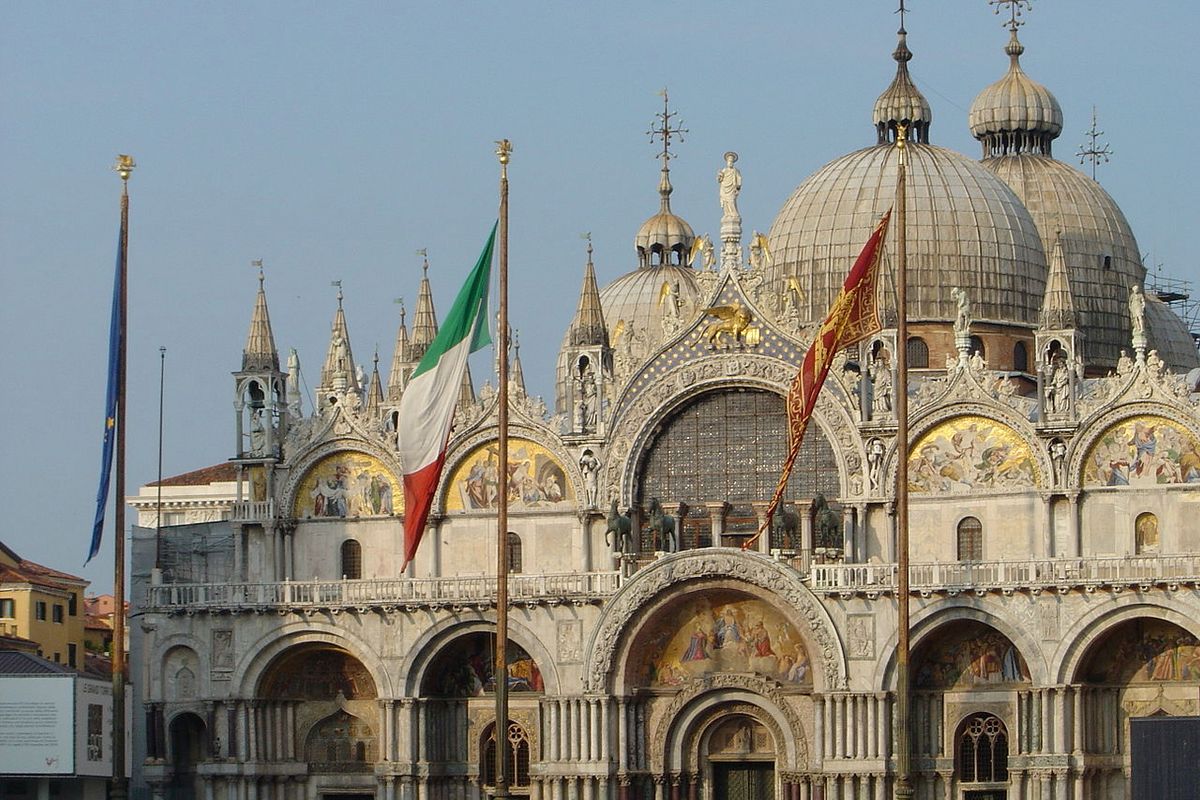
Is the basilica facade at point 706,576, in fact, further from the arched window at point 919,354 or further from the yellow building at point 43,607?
the yellow building at point 43,607

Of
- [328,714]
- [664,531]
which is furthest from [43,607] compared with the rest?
[664,531]

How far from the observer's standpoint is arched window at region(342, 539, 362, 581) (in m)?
90.5

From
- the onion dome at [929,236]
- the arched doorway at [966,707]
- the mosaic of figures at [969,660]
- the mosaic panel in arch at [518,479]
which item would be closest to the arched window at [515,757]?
the mosaic panel in arch at [518,479]

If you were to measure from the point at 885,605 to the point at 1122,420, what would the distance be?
7687 mm

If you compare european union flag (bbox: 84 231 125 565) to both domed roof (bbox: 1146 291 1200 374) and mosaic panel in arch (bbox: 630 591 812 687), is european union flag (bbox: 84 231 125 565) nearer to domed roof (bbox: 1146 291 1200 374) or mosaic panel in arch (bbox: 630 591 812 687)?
mosaic panel in arch (bbox: 630 591 812 687)

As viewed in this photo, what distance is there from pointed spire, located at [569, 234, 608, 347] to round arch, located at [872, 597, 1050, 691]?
12.3 m

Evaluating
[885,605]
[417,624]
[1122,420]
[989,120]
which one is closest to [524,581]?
[417,624]

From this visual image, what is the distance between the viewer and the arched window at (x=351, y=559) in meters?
90.5

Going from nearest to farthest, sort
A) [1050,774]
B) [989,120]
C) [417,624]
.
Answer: [1050,774]
[417,624]
[989,120]

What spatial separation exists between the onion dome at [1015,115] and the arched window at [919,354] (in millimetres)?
14336

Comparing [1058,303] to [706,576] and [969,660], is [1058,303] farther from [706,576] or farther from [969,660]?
[706,576]

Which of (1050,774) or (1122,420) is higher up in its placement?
(1122,420)

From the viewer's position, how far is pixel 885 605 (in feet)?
271

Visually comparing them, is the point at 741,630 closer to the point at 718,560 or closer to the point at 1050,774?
the point at 718,560
